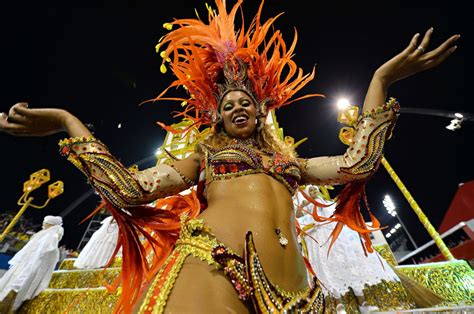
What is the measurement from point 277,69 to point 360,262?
2544 millimetres

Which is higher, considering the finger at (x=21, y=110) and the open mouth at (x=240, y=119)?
the finger at (x=21, y=110)

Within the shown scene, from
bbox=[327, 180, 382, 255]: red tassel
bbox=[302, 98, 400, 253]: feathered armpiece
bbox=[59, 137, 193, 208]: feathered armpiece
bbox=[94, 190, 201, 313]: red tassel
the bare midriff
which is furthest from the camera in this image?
bbox=[327, 180, 382, 255]: red tassel

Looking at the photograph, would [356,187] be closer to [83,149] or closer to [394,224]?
[83,149]

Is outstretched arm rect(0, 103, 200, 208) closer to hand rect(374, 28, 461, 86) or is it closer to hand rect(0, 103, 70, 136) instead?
hand rect(0, 103, 70, 136)

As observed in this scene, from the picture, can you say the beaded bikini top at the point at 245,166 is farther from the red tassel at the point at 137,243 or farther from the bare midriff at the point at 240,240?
the red tassel at the point at 137,243

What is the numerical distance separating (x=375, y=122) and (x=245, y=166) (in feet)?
2.64

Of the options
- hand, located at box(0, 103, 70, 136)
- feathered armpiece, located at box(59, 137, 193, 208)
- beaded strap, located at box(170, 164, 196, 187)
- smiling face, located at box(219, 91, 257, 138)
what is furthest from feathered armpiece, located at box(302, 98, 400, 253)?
hand, located at box(0, 103, 70, 136)

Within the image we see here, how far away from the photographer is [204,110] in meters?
2.09

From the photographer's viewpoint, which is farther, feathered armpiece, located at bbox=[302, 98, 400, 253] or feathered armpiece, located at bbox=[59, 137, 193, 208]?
feathered armpiece, located at bbox=[302, 98, 400, 253]

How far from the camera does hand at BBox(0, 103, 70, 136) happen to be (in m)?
1.32

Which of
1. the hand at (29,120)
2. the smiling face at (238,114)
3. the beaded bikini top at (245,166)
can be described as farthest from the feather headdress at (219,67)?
the hand at (29,120)

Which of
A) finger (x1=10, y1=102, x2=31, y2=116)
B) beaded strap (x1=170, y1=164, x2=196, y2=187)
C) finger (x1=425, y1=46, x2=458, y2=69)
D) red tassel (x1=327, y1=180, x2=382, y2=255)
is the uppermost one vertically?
finger (x1=425, y1=46, x2=458, y2=69)

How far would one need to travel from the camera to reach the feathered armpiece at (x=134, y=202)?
1.23 meters

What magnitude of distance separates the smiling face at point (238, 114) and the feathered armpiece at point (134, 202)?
0.49 meters
